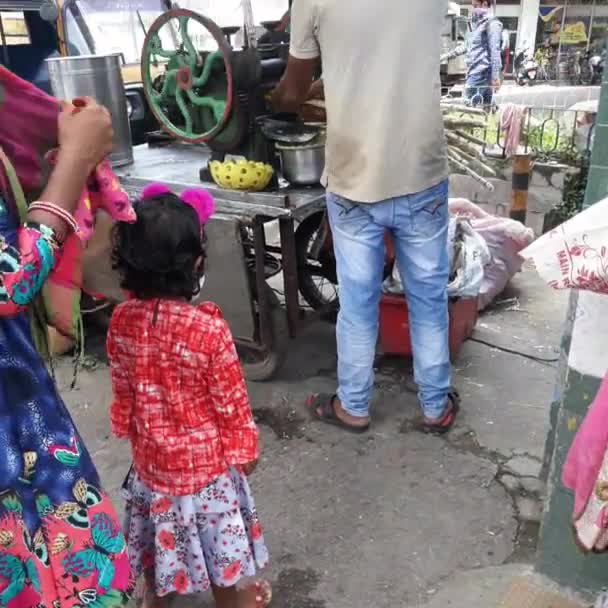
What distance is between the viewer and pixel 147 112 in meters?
4.72

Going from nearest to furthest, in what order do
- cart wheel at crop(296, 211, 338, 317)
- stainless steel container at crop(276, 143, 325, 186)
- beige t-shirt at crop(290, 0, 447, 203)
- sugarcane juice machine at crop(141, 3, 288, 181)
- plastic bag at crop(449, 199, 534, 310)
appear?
beige t-shirt at crop(290, 0, 447, 203)
sugarcane juice machine at crop(141, 3, 288, 181)
stainless steel container at crop(276, 143, 325, 186)
cart wheel at crop(296, 211, 338, 317)
plastic bag at crop(449, 199, 534, 310)

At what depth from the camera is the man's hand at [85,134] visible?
1.25 meters

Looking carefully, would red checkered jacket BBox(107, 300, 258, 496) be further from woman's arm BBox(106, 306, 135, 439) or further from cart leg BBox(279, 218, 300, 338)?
cart leg BBox(279, 218, 300, 338)

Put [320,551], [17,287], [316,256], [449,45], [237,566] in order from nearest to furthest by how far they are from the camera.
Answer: [17,287], [237,566], [320,551], [316,256], [449,45]

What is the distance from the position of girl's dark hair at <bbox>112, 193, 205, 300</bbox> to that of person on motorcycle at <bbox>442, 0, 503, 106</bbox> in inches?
263

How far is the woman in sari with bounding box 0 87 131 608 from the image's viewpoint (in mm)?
1173

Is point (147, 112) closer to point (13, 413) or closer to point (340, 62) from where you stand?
point (340, 62)

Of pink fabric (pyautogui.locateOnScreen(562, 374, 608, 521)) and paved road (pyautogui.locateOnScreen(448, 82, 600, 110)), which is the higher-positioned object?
pink fabric (pyautogui.locateOnScreen(562, 374, 608, 521))

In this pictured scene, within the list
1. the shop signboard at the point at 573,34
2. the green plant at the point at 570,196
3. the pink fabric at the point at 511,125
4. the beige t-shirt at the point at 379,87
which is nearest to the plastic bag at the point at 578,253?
the beige t-shirt at the point at 379,87

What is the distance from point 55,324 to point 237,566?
2.92 feet

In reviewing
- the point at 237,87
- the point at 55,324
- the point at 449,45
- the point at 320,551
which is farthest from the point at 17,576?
the point at 449,45

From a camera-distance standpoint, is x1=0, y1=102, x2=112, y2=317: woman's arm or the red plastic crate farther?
the red plastic crate

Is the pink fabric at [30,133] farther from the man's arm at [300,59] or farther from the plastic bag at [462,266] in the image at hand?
the plastic bag at [462,266]

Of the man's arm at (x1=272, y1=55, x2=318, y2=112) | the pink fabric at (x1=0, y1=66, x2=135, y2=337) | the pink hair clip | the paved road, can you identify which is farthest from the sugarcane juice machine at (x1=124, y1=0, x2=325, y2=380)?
the paved road
